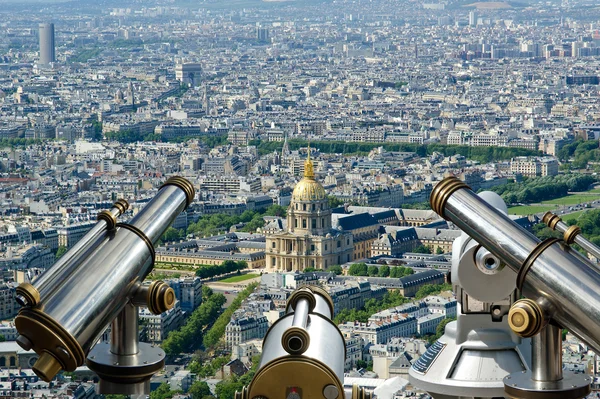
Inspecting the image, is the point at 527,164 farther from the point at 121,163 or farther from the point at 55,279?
the point at 55,279

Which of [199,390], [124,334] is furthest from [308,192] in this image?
[124,334]

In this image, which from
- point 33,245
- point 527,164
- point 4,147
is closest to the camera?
point 33,245

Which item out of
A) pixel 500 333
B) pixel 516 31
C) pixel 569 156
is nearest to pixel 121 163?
pixel 569 156

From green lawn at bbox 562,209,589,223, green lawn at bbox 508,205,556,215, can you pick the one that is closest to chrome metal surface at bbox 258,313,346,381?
green lawn at bbox 562,209,589,223

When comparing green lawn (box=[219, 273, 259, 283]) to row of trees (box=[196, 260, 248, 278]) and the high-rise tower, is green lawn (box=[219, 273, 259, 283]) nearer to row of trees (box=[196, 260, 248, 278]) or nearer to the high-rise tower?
row of trees (box=[196, 260, 248, 278])

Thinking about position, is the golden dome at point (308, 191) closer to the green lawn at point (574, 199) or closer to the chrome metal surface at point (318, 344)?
the green lawn at point (574, 199)

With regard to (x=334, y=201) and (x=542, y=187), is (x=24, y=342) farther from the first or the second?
(x=542, y=187)
